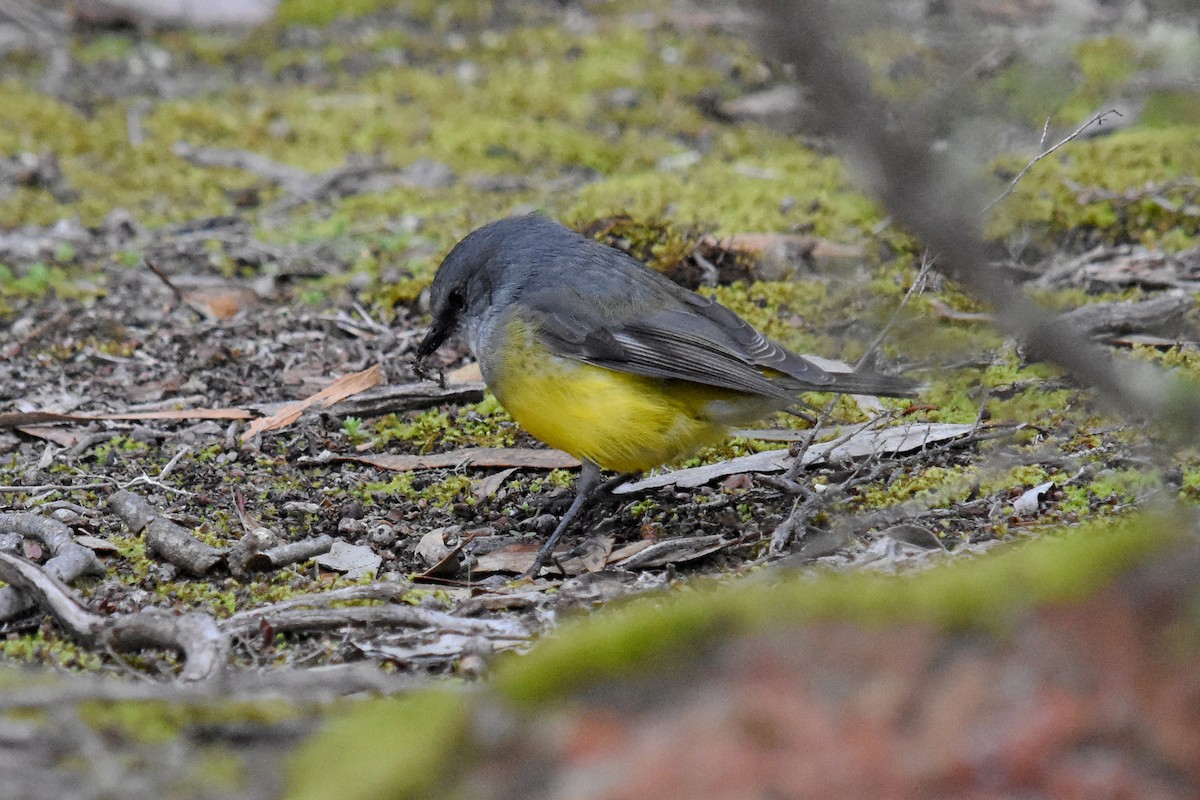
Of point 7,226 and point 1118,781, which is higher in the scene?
point 1118,781

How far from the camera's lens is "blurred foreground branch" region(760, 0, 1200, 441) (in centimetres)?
163

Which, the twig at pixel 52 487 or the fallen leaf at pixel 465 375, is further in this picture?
the fallen leaf at pixel 465 375

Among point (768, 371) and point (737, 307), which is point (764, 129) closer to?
point (737, 307)


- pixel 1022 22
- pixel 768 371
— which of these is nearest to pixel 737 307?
pixel 768 371

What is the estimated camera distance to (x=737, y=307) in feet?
22.8

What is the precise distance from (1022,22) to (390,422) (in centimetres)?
695

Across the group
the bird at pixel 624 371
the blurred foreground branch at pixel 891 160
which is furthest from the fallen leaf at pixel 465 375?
the blurred foreground branch at pixel 891 160

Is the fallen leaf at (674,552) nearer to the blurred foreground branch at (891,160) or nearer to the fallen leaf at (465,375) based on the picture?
the fallen leaf at (465,375)

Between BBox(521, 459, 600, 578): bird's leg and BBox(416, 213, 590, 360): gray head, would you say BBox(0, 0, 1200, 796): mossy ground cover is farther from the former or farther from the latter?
BBox(416, 213, 590, 360): gray head

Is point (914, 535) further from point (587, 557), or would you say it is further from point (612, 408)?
point (612, 408)

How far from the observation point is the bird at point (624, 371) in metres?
5.18

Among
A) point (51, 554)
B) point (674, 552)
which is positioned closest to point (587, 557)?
point (674, 552)

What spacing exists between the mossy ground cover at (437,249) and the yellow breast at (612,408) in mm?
297

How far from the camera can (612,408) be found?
5.21 m
